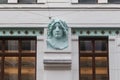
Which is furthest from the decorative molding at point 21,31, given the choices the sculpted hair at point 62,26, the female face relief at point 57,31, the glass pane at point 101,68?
the glass pane at point 101,68

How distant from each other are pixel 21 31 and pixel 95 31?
3.18 metres

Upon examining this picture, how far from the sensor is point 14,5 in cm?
2048

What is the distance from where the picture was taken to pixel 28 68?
2045 centimetres

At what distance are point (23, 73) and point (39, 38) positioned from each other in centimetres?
166

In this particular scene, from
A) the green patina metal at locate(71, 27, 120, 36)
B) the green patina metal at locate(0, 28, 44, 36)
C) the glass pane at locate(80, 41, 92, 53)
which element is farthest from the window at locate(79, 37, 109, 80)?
the green patina metal at locate(0, 28, 44, 36)

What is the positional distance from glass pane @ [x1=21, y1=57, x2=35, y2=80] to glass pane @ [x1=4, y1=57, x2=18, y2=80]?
307 millimetres

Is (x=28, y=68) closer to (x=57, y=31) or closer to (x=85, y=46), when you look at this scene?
(x=57, y=31)

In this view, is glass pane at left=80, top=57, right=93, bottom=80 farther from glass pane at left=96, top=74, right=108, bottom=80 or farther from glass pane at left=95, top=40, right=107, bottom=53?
glass pane at left=95, top=40, right=107, bottom=53

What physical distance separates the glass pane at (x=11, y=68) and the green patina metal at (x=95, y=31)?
2837 millimetres

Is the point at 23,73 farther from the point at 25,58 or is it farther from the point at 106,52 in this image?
the point at 106,52

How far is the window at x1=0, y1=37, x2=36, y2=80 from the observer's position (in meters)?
20.4

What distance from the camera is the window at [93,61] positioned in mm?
20328

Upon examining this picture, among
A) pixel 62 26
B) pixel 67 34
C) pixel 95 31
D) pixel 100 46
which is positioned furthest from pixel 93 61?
pixel 62 26

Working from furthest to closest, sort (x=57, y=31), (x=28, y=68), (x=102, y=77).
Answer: (x=28, y=68) < (x=102, y=77) < (x=57, y=31)
